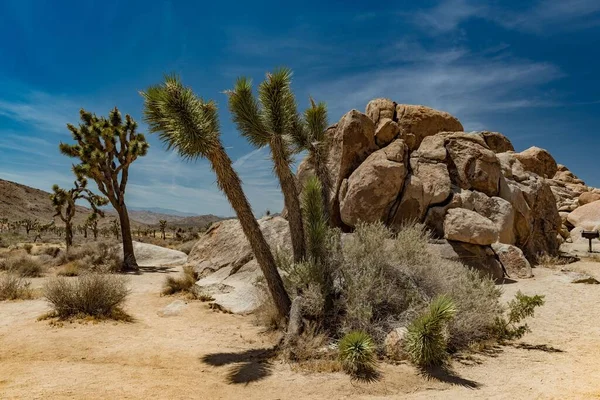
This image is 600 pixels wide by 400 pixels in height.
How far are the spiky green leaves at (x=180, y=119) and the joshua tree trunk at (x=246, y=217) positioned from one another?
0.30 m

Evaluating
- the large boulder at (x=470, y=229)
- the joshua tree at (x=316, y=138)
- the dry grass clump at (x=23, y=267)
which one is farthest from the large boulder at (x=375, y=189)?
the dry grass clump at (x=23, y=267)

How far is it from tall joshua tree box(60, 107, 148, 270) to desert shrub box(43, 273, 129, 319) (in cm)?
919

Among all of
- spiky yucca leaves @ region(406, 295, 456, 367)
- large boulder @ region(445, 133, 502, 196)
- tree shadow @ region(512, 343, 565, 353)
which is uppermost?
large boulder @ region(445, 133, 502, 196)

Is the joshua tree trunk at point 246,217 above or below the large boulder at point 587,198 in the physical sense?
below

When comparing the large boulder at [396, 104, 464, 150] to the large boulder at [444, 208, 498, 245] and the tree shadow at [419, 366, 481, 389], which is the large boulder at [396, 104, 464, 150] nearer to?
the large boulder at [444, 208, 498, 245]

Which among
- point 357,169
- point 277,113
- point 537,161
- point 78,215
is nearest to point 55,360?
point 277,113

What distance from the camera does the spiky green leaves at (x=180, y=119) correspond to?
6.72m

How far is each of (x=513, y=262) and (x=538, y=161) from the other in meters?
22.4

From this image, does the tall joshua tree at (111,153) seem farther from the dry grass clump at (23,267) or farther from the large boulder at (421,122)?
the large boulder at (421,122)

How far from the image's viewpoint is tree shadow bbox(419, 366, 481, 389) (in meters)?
5.31

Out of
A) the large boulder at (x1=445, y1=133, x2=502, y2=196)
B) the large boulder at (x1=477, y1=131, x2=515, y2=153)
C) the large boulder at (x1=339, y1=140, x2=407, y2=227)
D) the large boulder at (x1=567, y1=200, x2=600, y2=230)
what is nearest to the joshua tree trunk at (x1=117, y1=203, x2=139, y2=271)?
the large boulder at (x1=339, y1=140, x2=407, y2=227)

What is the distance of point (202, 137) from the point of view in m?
6.81

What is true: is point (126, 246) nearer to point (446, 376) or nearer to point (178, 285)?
point (178, 285)

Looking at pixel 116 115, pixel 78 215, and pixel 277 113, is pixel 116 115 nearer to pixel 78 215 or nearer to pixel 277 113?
pixel 277 113
